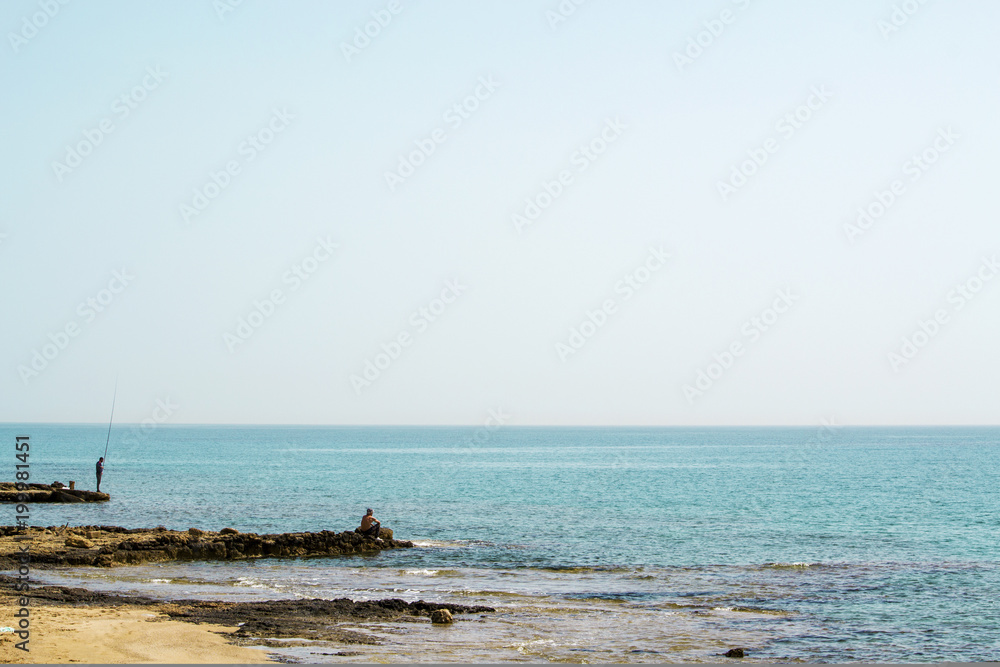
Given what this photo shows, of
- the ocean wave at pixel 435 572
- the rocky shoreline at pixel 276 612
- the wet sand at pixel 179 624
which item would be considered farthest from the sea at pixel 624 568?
the wet sand at pixel 179 624

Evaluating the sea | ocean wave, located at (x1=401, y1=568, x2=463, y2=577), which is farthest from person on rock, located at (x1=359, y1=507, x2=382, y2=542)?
ocean wave, located at (x1=401, y1=568, x2=463, y2=577)

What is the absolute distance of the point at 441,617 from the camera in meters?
21.4

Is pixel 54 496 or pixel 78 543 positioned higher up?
pixel 78 543

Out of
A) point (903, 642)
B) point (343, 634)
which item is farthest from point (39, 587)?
point (903, 642)

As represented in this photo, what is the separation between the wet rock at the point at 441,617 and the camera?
2127 centimetres

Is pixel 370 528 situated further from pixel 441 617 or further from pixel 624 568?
pixel 441 617

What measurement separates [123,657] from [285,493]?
48109 millimetres

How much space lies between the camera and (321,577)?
28766 mm

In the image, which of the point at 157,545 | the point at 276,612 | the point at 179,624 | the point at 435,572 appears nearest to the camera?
the point at 179,624

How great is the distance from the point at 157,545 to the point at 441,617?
14595 mm

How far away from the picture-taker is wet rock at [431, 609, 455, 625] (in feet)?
69.8

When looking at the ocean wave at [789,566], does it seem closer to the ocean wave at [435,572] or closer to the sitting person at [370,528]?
the ocean wave at [435,572]

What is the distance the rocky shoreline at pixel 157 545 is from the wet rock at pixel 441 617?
42.2ft

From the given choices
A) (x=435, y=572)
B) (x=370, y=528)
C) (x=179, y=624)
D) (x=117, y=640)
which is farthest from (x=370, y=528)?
(x=117, y=640)
